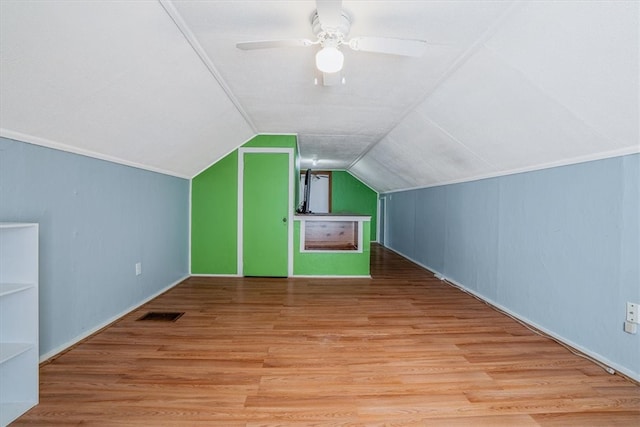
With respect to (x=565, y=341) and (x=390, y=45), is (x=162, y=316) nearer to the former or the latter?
(x=390, y=45)

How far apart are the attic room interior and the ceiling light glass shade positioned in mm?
16

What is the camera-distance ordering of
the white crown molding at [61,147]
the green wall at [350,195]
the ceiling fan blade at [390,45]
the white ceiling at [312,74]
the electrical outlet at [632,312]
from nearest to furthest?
1. the white ceiling at [312,74]
2. the ceiling fan blade at [390,45]
3. the white crown molding at [61,147]
4. the electrical outlet at [632,312]
5. the green wall at [350,195]

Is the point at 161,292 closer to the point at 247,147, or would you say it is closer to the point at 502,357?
the point at 247,147

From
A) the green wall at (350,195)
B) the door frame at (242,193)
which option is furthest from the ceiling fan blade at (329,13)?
the green wall at (350,195)

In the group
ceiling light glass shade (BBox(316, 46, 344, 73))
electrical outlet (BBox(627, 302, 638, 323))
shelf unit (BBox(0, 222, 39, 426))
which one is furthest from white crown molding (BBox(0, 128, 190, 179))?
electrical outlet (BBox(627, 302, 638, 323))

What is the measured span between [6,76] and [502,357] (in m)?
3.62

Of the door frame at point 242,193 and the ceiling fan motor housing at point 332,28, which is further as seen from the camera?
the door frame at point 242,193

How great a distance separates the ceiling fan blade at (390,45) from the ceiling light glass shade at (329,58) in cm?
10

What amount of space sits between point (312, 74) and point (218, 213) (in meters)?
2.87

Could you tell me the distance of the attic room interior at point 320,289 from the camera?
1690 millimetres

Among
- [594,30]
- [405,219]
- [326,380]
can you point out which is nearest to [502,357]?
[326,380]

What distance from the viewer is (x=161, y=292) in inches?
152

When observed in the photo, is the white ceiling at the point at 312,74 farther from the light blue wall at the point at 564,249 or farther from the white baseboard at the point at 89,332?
the white baseboard at the point at 89,332

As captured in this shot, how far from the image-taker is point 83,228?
101 inches
